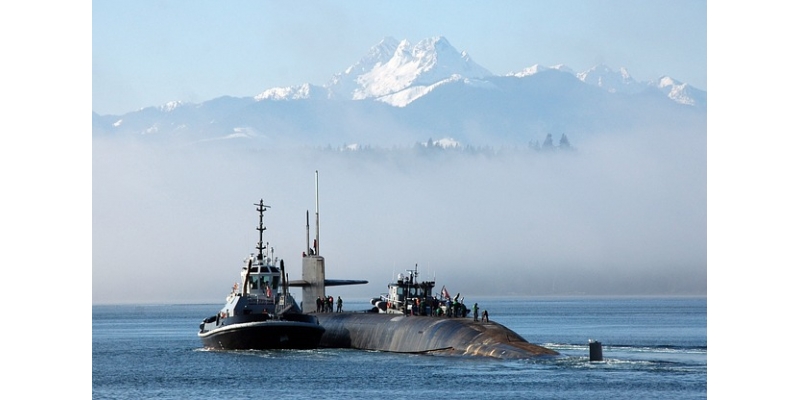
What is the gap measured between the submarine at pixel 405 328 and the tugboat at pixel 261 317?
12.6 ft

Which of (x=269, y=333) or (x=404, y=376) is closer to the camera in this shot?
(x=404, y=376)

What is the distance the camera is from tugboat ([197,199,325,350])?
219 feet

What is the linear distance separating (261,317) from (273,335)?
1860mm

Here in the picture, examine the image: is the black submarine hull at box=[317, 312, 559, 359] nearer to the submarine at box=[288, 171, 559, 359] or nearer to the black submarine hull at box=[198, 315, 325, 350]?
the submarine at box=[288, 171, 559, 359]

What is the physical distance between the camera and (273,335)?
66500 mm

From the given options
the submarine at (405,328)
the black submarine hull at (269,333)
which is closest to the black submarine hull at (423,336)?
the submarine at (405,328)

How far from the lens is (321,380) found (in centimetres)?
5225

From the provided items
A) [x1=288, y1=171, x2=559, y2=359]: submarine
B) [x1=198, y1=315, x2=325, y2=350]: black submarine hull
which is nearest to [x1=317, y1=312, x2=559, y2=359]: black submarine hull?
[x1=288, y1=171, x2=559, y2=359]: submarine

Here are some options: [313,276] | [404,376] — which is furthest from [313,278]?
[404,376]

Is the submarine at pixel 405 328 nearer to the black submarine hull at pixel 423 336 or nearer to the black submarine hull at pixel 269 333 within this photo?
the black submarine hull at pixel 423 336

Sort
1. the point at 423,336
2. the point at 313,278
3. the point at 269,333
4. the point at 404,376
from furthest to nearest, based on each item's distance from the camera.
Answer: the point at 313,278, the point at 269,333, the point at 423,336, the point at 404,376

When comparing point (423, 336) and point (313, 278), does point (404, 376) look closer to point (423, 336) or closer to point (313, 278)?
point (423, 336)

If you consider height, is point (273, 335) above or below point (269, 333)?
below

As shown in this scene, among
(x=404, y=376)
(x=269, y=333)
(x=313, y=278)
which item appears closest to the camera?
(x=404, y=376)
